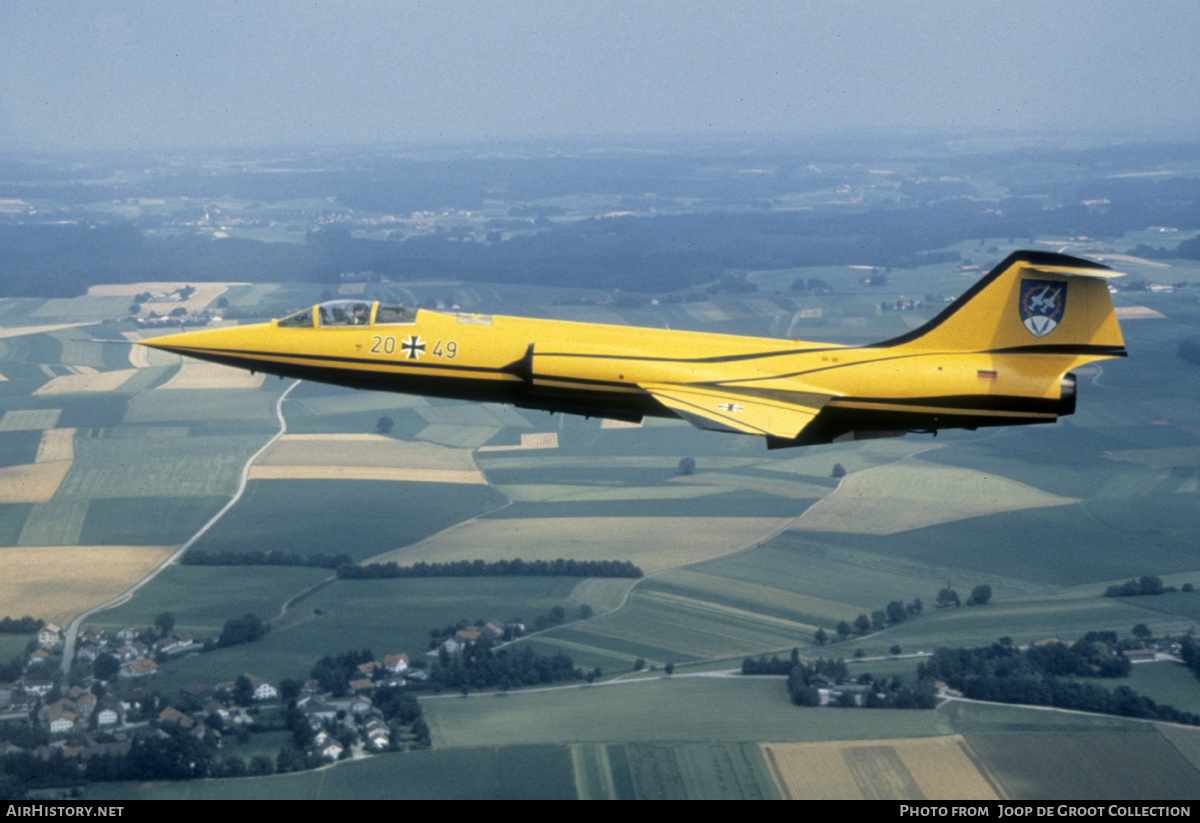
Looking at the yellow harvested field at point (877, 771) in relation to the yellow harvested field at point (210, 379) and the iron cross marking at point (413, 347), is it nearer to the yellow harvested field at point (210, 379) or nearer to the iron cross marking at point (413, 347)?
the iron cross marking at point (413, 347)

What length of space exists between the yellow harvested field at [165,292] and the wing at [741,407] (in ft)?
406

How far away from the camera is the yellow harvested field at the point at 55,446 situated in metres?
99.2

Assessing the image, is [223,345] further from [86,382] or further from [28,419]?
[86,382]

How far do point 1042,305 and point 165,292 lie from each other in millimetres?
152057

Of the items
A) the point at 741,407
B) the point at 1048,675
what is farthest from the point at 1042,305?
the point at 1048,675

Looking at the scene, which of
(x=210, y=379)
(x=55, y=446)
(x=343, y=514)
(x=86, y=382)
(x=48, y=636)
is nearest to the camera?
(x=48, y=636)

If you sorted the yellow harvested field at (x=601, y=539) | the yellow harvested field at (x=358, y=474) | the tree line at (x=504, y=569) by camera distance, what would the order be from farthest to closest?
the yellow harvested field at (x=358, y=474), the yellow harvested field at (x=601, y=539), the tree line at (x=504, y=569)

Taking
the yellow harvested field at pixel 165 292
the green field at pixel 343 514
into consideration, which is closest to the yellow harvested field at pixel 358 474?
the green field at pixel 343 514

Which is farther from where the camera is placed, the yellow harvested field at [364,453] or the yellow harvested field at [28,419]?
the yellow harvested field at [28,419]

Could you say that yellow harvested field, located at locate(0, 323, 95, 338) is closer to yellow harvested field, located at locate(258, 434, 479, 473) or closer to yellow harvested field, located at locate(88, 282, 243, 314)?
yellow harvested field, located at locate(88, 282, 243, 314)

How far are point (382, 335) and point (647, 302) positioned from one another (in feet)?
382

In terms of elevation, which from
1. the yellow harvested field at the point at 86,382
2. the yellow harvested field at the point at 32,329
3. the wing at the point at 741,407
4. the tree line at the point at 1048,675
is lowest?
the tree line at the point at 1048,675

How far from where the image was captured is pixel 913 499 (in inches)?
3511

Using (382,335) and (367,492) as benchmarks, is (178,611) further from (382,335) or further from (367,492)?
(382,335)
